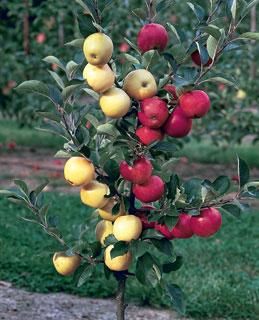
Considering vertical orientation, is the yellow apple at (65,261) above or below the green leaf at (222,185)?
below

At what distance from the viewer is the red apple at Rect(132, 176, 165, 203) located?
240 cm

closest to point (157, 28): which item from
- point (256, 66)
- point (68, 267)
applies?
point (68, 267)

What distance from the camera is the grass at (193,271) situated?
4.00 metres

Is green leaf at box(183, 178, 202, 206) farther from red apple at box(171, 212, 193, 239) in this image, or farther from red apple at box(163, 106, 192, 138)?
red apple at box(163, 106, 192, 138)

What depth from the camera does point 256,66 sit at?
9.12m

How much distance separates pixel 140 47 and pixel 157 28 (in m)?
0.09

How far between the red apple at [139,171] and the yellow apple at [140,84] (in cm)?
19

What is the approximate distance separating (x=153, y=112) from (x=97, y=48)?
253 mm

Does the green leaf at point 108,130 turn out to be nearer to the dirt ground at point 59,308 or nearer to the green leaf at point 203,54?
the green leaf at point 203,54

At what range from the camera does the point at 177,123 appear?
94.8 inches

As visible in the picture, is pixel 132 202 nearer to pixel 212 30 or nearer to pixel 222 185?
pixel 222 185

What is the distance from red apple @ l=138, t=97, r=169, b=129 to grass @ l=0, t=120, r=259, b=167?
267 inches

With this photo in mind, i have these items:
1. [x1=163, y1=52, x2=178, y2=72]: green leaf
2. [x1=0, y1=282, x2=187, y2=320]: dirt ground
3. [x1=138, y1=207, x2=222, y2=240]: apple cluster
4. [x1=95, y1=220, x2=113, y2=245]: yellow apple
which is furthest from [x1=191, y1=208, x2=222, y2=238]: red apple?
[x1=0, y1=282, x2=187, y2=320]: dirt ground

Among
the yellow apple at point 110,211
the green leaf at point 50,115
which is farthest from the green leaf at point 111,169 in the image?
the green leaf at point 50,115
